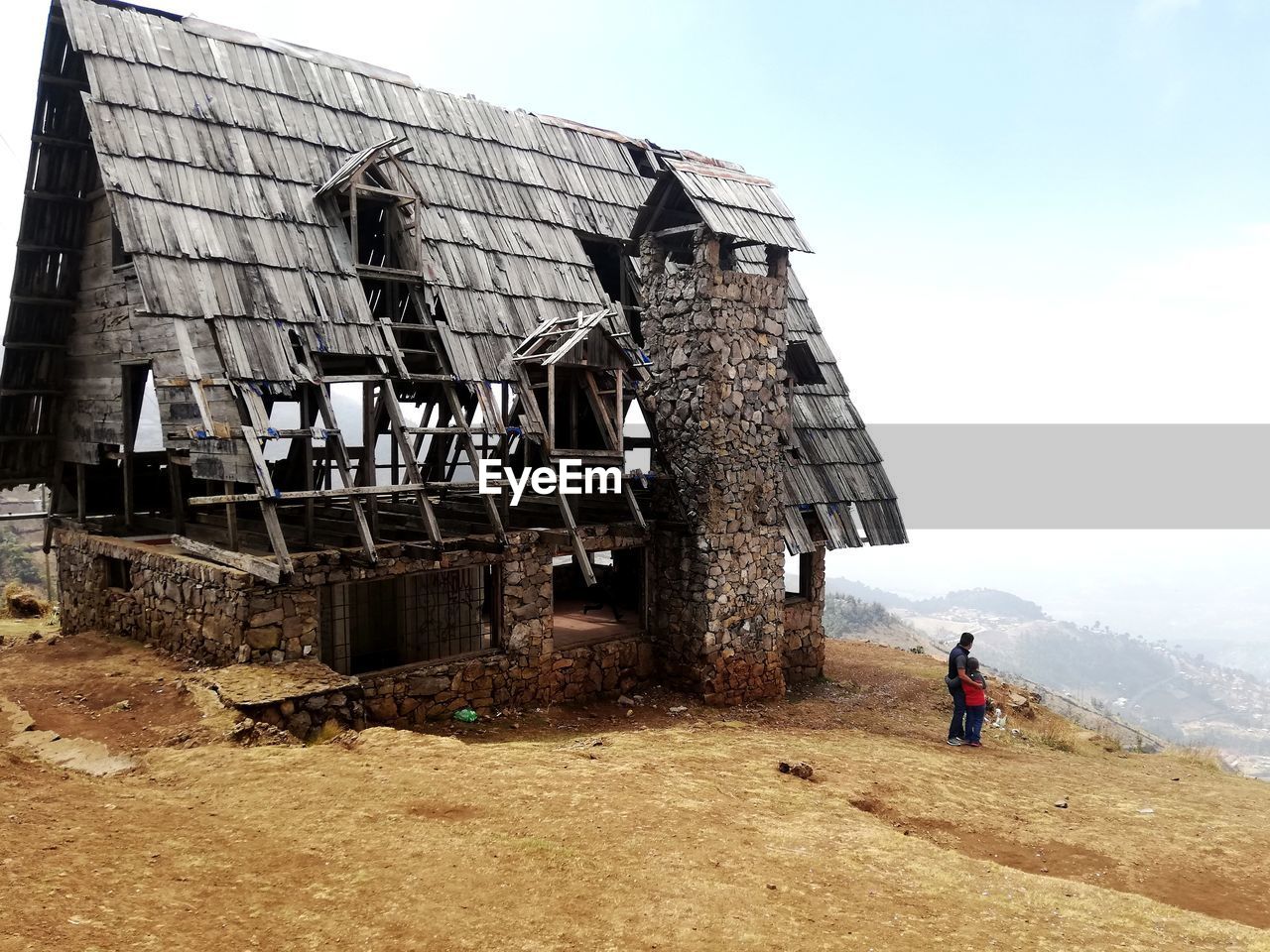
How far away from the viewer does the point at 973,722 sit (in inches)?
538

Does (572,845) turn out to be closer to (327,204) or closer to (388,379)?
(388,379)

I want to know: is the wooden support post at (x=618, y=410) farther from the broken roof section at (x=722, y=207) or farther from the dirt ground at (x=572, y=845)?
the dirt ground at (x=572, y=845)

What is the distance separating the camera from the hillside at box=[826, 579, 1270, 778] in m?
99.4

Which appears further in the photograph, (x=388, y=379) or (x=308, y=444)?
(x=388, y=379)

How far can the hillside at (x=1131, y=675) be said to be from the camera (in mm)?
99375

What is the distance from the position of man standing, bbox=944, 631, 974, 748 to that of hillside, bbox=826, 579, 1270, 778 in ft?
292

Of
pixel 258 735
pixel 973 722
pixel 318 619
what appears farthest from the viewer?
pixel 973 722

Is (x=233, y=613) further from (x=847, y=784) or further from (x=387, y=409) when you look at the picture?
(x=847, y=784)

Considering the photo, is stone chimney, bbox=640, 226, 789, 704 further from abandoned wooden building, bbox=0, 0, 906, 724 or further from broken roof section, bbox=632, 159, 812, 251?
broken roof section, bbox=632, 159, 812, 251

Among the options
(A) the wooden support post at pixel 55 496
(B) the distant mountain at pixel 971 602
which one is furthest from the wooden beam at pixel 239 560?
(B) the distant mountain at pixel 971 602

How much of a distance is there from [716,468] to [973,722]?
5.53m

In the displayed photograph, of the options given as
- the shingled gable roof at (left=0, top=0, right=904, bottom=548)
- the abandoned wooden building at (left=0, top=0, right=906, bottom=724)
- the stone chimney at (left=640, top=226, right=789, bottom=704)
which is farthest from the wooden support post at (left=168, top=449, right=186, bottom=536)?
the stone chimney at (left=640, top=226, right=789, bottom=704)

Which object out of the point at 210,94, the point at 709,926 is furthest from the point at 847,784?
the point at 210,94

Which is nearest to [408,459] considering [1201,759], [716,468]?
[716,468]
